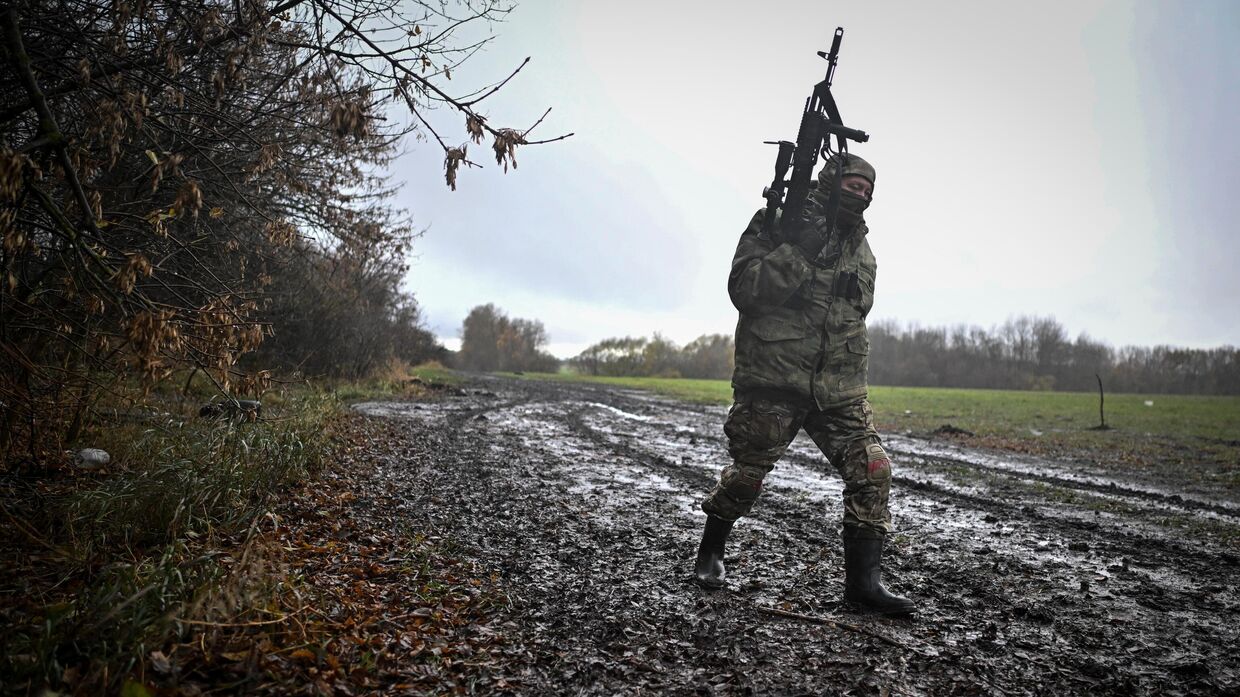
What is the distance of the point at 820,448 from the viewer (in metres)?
3.64

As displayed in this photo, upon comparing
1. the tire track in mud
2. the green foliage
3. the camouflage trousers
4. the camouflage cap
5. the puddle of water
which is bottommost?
the tire track in mud

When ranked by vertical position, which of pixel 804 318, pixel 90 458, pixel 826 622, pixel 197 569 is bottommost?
pixel 826 622

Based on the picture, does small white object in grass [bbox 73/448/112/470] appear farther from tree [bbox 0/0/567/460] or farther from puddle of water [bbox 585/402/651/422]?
puddle of water [bbox 585/402/651/422]

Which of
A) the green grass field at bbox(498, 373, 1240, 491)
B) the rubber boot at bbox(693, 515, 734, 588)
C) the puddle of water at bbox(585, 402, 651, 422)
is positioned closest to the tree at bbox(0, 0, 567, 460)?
the rubber boot at bbox(693, 515, 734, 588)

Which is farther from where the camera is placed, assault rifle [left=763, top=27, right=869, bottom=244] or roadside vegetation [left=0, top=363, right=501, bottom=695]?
assault rifle [left=763, top=27, right=869, bottom=244]

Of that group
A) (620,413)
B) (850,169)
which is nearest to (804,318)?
(850,169)

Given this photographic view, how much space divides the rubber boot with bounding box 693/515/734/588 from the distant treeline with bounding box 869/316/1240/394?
2575 inches

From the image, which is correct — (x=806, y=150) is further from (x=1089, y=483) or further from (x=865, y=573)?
(x=1089, y=483)

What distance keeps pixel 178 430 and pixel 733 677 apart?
17.3ft

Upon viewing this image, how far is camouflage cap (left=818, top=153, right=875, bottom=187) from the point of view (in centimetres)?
376

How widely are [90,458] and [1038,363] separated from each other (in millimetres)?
90775

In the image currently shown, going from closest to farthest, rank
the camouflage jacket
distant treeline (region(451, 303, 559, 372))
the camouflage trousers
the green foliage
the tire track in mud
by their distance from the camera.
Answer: the green foliage, the camouflage trousers, the camouflage jacket, the tire track in mud, distant treeline (region(451, 303, 559, 372))

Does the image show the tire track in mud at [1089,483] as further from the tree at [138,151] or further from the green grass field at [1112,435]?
the tree at [138,151]

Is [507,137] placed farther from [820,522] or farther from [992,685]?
[820,522]
